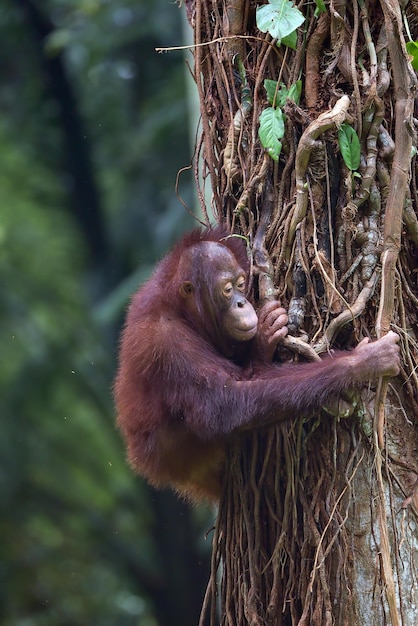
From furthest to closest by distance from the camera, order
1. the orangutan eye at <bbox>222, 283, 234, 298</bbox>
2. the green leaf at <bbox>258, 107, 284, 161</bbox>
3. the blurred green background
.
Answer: the blurred green background → the orangutan eye at <bbox>222, 283, 234, 298</bbox> → the green leaf at <bbox>258, 107, 284, 161</bbox>

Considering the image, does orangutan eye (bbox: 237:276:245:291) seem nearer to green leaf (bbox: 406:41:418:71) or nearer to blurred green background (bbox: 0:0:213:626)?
green leaf (bbox: 406:41:418:71)

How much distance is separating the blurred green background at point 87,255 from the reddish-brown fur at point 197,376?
3340mm

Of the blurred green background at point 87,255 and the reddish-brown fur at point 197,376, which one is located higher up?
the reddish-brown fur at point 197,376

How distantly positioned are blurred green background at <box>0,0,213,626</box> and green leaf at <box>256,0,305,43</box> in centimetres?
382

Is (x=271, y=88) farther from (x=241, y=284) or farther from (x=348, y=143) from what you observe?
(x=241, y=284)

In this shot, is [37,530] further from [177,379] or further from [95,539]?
[177,379]

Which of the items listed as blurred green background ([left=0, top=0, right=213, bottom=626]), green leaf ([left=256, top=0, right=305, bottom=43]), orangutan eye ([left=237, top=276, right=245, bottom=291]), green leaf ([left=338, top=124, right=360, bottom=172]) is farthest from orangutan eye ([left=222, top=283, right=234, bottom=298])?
blurred green background ([left=0, top=0, right=213, bottom=626])

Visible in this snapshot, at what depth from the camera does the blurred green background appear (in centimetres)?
649

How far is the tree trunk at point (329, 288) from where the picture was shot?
7.60 feet

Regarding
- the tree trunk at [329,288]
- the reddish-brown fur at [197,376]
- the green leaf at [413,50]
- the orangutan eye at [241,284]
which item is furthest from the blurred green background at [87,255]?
the green leaf at [413,50]

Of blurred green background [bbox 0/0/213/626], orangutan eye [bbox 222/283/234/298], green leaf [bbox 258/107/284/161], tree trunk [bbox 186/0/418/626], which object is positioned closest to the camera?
tree trunk [bbox 186/0/418/626]

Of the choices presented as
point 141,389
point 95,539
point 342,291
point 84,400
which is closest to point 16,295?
A: point 84,400

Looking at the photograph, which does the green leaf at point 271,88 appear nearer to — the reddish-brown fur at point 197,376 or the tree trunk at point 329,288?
the tree trunk at point 329,288

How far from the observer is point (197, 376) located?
263 cm
